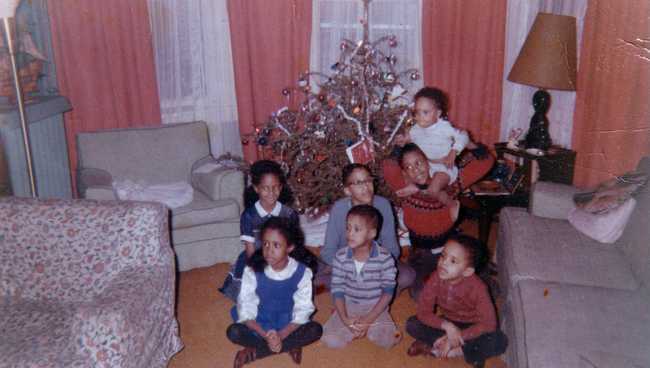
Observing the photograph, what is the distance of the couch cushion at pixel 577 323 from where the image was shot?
1.90 metres

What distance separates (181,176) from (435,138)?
170 centimetres

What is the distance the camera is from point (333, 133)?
11.6 feet

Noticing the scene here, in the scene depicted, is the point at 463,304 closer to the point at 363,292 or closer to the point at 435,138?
the point at 363,292

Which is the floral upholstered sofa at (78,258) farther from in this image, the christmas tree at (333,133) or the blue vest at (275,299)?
the christmas tree at (333,133)

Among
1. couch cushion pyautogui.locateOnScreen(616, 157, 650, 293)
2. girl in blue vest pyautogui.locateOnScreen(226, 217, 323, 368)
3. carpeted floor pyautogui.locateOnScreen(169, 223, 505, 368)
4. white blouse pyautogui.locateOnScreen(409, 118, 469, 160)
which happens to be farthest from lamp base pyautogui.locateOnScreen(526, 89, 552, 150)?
girl in blue vest pyautogui.locateOnScreen(226, 217, 323, 368)

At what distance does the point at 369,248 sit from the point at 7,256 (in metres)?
1.54

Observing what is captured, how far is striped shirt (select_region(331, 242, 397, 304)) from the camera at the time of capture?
2623 mm

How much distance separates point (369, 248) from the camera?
Answer: 103 inches

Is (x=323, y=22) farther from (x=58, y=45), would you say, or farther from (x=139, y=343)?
(x=139, y=343)

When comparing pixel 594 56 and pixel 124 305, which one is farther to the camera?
pixel 594 56

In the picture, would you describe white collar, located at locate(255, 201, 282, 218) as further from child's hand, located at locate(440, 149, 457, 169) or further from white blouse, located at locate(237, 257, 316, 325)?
child's hand, located at locate(440, 149, 457, 169)

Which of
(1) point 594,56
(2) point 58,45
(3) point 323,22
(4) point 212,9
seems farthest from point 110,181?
(1) point 594,56

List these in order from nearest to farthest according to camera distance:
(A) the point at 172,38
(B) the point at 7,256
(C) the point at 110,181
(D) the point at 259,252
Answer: (B) the point at 7,256 → (D) the point at 259,252 → (C) the point at 110,181 → (A) the point at 172,38

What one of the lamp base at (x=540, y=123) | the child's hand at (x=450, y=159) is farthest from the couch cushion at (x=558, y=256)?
the lamp base at (x=540, y=123)
